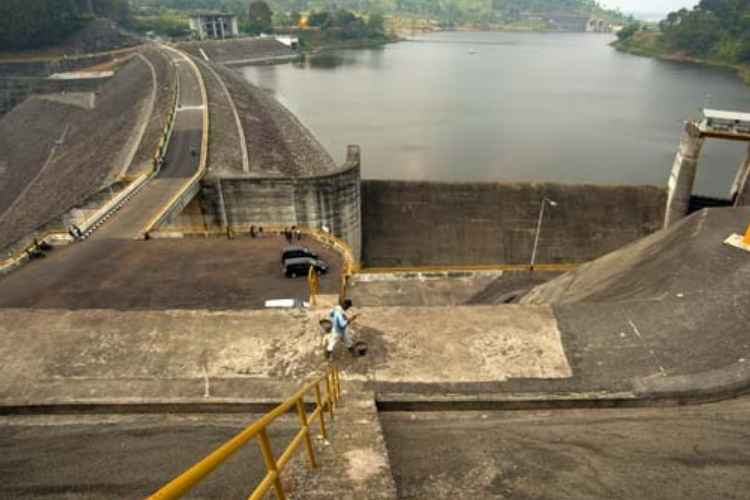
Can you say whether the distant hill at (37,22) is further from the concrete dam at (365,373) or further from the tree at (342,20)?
the concrete dam at (365,373)

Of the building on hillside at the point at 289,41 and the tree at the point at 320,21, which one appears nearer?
the building on hillside at the point at 289,41

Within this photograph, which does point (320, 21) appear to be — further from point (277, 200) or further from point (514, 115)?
point (277, 200)

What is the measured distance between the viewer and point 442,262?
101ft

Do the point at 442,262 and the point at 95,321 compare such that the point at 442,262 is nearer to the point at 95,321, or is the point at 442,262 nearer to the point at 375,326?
the point at 375,326

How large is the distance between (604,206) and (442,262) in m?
11.1

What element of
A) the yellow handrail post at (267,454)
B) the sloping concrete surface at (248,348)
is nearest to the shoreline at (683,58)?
the sloping concrete surface at (248,348)

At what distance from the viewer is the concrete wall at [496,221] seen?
30250 millimetres

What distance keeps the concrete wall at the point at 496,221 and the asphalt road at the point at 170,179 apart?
1162cm

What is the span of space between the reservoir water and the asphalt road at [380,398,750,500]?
3426 cm

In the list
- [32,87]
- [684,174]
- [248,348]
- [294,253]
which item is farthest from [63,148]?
[684,174]

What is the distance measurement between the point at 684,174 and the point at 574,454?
988 inches

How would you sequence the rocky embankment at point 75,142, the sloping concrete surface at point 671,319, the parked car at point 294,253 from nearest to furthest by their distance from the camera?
the sloping concrete surface at point 671,319 < the parked car at point 294,253 < the rocky embankment at point 75,142

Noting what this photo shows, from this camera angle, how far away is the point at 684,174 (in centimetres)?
2662

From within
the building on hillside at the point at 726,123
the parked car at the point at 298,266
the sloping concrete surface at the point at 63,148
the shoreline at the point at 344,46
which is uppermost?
the building on hillside at the point at 726,123
